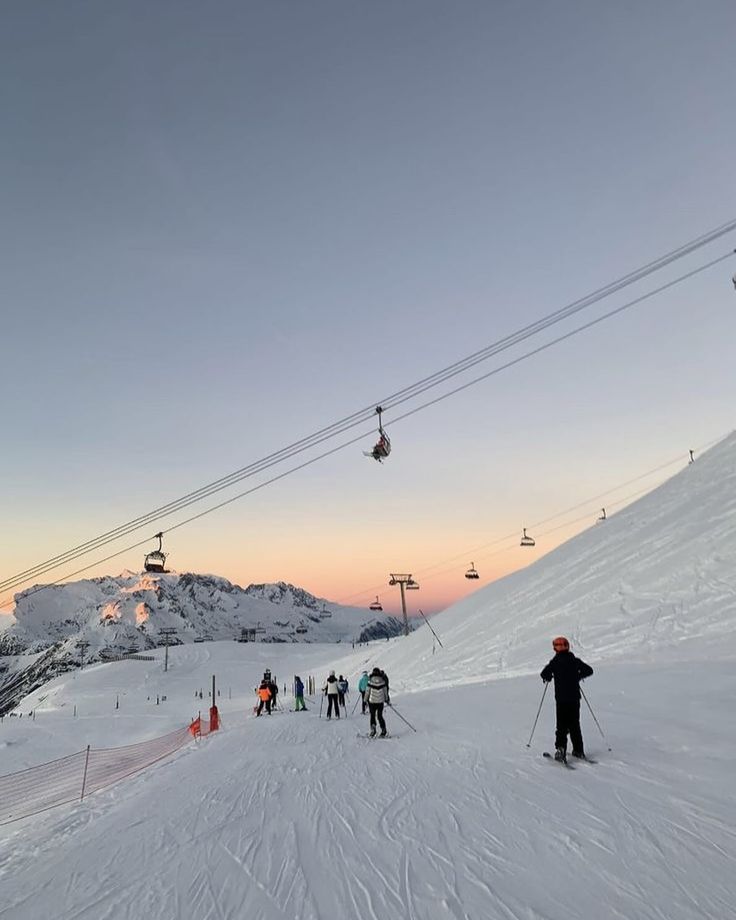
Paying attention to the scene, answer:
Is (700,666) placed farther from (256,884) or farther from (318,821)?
(256,884)

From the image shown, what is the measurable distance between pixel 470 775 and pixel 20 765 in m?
34.9

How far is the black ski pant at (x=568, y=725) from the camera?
8227 millimetres

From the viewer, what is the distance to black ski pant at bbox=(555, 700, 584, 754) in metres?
8.23

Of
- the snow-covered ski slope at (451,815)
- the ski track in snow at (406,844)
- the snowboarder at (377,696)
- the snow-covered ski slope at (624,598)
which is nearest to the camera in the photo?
the ski track in snow at (406,844)

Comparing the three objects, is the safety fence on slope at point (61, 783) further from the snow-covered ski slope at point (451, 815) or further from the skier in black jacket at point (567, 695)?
the skier in black jacket at point (567, 695)

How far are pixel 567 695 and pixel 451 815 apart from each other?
2601 millimetres

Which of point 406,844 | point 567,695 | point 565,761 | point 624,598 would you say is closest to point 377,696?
point 565,761

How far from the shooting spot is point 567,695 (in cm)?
820

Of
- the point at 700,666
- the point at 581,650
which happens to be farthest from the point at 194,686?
the point at 700,666

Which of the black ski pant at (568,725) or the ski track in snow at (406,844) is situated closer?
the ski track in snow at (406,844)

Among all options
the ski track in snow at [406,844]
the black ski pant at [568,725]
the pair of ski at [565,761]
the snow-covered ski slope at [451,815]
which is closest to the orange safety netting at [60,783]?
the snow-covered ski slope at [451,815]

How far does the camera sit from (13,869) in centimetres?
697

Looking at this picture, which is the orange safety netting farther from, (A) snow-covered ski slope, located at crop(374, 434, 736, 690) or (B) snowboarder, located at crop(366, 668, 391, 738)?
(A) snow-covered ski slope, located at crop(374, 434, 736, 690)

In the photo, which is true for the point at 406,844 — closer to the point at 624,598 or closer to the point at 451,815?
the point at 451,815
